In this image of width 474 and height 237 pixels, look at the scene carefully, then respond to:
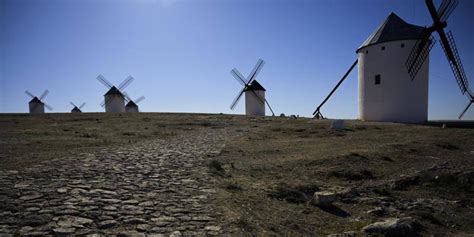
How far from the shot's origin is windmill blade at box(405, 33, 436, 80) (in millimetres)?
22422

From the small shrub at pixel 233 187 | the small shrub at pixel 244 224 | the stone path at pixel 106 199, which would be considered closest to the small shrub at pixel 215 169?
the stone path at pixel 106 199

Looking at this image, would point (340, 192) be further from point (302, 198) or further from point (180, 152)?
point (180, 152)

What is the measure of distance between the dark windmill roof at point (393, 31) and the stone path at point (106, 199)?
2247 cm

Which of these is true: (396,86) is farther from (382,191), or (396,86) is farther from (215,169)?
(215,169)

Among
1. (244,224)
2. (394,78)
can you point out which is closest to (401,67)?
(394,78)

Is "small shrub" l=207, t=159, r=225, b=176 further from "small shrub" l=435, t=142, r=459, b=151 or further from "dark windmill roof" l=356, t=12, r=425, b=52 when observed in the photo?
"dark windmill roof" l=356, t=12, r=425, b=52

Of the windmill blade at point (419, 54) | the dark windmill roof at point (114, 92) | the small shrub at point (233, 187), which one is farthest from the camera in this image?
Answer: the dark windmill roof at point (114, 92)

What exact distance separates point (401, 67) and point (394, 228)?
22.2 metres

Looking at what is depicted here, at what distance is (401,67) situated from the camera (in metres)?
23.5

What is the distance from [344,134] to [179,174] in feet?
43.5

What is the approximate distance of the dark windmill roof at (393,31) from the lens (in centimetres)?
2356

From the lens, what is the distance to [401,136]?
52.6 feet

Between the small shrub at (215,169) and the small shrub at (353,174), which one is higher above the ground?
the small shrub at (215,169)

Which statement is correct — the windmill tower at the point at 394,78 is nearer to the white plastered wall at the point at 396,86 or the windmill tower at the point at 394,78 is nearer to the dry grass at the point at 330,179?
the white plastered wall at the point at 396,86
